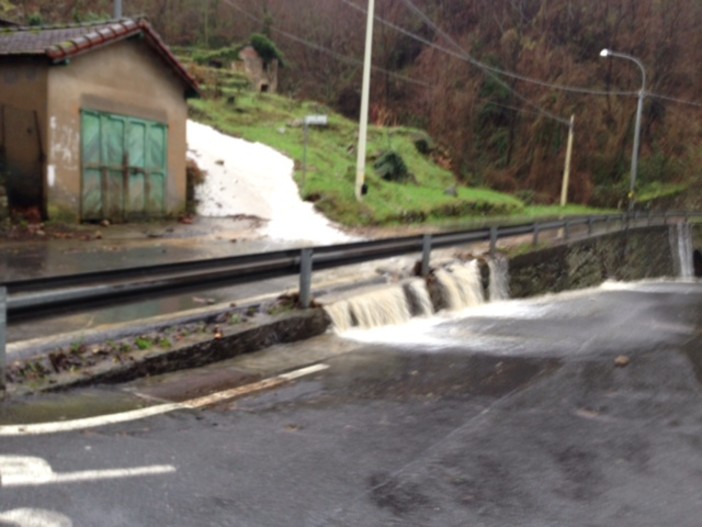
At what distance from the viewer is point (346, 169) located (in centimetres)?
2873

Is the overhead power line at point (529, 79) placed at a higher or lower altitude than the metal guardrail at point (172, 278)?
higher

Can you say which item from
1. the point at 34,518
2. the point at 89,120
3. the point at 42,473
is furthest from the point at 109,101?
the point at 34,518

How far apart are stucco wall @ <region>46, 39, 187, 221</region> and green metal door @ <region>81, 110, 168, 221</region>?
0.75 ft

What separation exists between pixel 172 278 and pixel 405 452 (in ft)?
10.3

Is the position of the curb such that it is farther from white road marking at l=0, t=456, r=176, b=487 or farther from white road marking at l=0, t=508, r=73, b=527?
white road marking at l=0, t=508, r=73, b=527

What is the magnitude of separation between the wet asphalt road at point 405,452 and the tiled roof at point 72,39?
38.3 feet

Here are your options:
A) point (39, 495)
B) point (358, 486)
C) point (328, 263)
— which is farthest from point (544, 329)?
point (39, 495)

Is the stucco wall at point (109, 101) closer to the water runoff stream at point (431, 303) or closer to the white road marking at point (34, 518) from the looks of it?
the water runoff stream at point (431, 303)

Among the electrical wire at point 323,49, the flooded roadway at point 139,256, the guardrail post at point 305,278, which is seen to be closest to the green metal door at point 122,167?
the flooded roadway at point 139,256

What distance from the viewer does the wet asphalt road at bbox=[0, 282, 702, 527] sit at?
3986 millimetres

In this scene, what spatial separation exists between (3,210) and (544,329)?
11787mm

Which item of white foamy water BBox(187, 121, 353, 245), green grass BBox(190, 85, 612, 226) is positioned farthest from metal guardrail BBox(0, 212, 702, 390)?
green grass BBox(190, 85, 612, 226)

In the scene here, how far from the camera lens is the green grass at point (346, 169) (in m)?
24.5

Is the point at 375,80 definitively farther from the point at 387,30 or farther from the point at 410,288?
the point at 410,288
